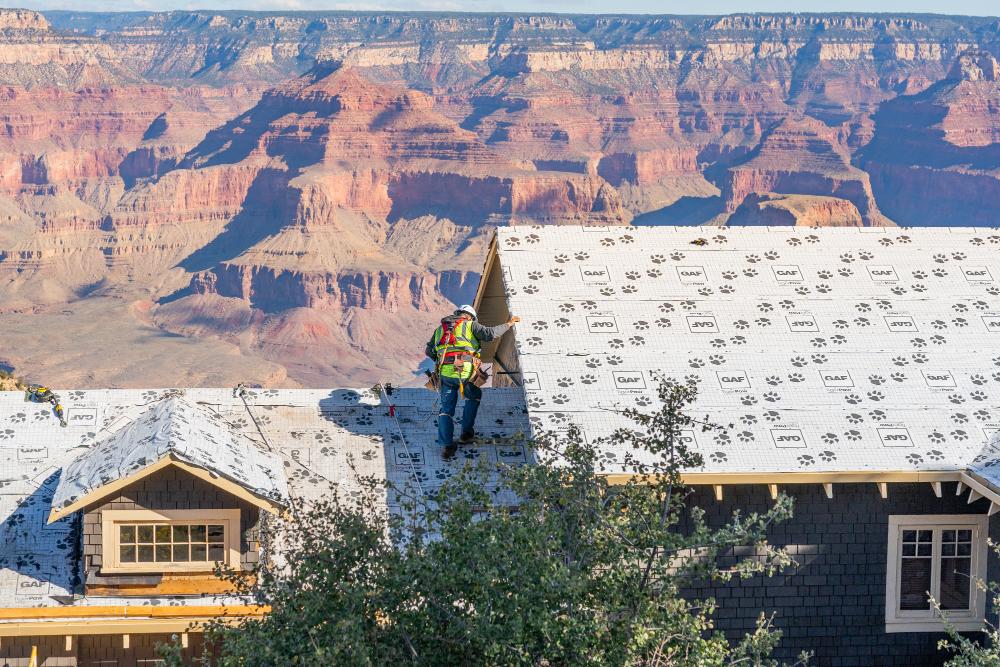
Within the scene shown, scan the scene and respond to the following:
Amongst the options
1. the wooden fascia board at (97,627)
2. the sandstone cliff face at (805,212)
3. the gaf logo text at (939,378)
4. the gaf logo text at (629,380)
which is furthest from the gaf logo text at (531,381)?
the sandstone cliff face at (805,212)

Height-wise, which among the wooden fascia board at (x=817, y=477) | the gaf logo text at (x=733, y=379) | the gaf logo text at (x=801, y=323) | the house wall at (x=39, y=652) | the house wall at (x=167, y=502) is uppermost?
the gaf logo text at (x=801, y=323)

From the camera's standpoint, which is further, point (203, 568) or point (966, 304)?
point (966, 304)

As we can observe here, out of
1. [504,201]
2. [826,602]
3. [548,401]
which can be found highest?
[548,401]

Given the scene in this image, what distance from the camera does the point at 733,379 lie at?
58.3 feet

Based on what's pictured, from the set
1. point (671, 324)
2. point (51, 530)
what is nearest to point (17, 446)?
point (51, 530)

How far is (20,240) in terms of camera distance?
607 feet

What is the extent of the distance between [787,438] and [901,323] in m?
3.64

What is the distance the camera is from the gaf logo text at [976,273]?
20.4 m

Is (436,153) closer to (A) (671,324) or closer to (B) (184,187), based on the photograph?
(B) (184,187)

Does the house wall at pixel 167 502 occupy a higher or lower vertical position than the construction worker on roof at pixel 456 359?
lower

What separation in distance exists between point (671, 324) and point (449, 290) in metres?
141

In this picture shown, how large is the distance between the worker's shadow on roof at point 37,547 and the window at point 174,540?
0.80 m

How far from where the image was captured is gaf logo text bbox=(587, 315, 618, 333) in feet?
61.9

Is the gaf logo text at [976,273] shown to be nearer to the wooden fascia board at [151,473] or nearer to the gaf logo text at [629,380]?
the gaf logo text at [629,380]
